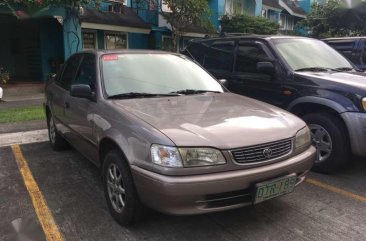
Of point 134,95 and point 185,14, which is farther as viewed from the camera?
point 185,14

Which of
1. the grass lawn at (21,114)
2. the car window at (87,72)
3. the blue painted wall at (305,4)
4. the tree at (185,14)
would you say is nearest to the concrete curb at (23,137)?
the grass lawn at (21,114)

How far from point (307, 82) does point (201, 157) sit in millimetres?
2659

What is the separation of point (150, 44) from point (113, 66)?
14.6 metres

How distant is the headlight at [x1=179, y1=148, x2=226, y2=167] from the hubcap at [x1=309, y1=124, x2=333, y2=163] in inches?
93.9

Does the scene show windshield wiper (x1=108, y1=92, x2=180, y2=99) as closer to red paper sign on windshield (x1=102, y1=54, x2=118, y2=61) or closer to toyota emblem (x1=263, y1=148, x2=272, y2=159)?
red paper sign on windshield (x1=102, y1=54, x2=118, y2=61)

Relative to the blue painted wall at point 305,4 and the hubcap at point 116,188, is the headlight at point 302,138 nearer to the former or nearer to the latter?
the hubcap at point 116,188

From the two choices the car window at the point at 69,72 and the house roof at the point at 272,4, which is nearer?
the car window at the point at 69,72

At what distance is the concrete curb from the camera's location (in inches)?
253

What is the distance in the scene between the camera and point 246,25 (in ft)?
66.7

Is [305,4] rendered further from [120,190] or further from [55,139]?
[120,190]

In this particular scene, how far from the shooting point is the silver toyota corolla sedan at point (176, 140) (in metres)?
2.92

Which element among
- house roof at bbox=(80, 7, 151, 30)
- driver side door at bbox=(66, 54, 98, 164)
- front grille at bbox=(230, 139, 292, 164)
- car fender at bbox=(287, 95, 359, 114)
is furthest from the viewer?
house roof at bbox=(80, 7, 151, 30)

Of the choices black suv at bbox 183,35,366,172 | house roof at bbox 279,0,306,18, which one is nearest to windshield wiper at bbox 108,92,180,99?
black suv at bbox 183,35,366,172

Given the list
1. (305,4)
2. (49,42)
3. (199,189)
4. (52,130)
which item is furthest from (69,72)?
(305,4)
